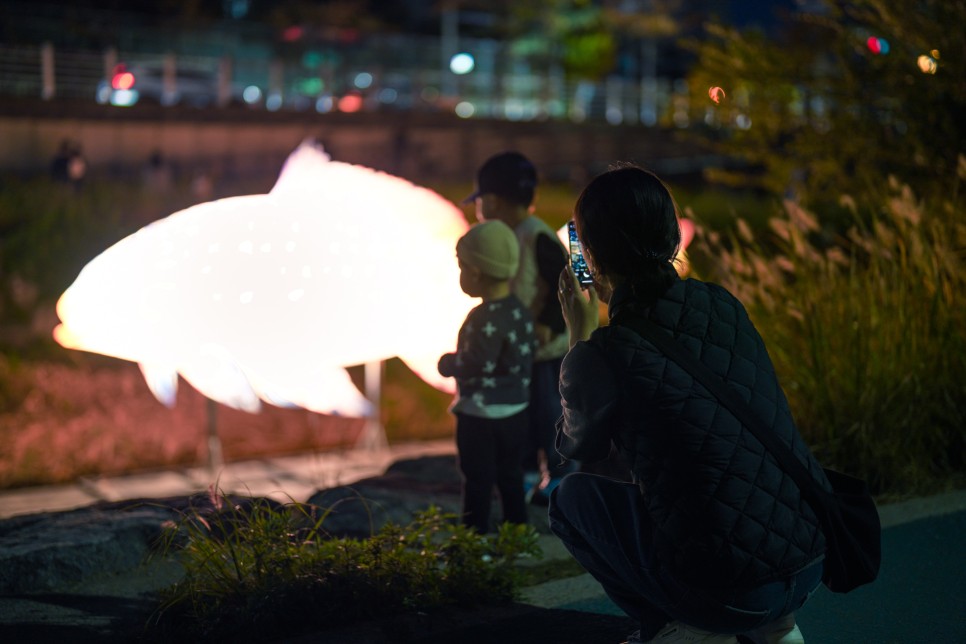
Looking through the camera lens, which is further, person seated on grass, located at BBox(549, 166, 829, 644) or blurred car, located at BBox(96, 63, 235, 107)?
blurred car, located at BBox(96, 63, 235, 107)

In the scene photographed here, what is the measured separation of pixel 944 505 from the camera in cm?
510

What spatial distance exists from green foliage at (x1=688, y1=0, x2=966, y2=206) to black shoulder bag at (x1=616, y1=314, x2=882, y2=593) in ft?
14.5

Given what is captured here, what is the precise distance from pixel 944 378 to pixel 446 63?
21.7 m

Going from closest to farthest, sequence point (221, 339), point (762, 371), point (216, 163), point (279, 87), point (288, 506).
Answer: point (762, 371) → point (288, 506) → point (221, 339) → point (216, 163) → point (279, 87)

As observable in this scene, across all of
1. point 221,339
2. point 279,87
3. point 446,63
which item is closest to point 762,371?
point 221,339

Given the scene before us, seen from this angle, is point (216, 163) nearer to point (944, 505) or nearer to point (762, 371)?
point (944, 505)

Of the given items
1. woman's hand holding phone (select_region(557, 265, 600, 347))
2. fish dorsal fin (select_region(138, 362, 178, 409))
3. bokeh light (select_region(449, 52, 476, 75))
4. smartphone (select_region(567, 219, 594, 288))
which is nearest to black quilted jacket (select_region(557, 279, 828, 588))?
woman's hand holding phone (select_region(557, 265, 600, 347))

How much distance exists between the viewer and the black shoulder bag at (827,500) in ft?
8.81

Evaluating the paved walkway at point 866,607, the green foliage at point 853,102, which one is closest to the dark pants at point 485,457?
the paved walkway at point 866,607

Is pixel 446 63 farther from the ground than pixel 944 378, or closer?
farther from the ground

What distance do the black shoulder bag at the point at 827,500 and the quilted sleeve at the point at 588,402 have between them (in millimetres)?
124

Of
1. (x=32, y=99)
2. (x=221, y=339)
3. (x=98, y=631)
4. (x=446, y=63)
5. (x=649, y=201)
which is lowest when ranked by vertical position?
(x=98, y=631)

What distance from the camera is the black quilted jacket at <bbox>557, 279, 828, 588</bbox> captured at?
2.65 m

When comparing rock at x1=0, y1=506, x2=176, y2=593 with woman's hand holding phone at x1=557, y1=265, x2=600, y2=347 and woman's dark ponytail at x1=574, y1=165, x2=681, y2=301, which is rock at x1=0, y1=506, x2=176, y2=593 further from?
woman's dark ponytail at x1=574, y1=165, x2=681, y2=301
